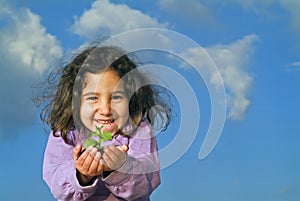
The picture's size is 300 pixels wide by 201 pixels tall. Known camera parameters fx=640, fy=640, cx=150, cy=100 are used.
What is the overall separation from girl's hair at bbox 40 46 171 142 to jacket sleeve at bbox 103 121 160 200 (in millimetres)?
109

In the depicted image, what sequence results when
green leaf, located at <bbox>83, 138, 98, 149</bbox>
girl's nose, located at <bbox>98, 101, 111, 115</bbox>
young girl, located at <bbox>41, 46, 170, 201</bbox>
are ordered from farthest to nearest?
girl's nose, located at <bbox>98, 101, 111, 115</bbox>, young girl, located at <bbox>41, 46, 170, 201</bbox>, green leaf, located at <bbox>83, 138, 98, 149</bbox>

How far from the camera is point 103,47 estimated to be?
275cm

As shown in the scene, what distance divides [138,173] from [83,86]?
445 millimetres

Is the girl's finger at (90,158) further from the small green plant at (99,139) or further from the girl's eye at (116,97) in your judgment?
the girl's eye at (116,97)

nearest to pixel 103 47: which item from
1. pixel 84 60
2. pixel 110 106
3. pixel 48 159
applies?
pixel 84 60

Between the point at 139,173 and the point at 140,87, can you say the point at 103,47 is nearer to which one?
the point at 140,87

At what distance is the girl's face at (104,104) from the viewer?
2.53 m

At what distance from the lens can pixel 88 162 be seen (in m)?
2.26

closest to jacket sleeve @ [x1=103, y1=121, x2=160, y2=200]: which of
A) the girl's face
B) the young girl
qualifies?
the young girl

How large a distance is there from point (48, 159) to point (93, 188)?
0.31 metres

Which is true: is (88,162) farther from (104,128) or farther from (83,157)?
(104,128)

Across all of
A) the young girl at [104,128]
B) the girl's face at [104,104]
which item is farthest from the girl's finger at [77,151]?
the girl's face at [104,104]

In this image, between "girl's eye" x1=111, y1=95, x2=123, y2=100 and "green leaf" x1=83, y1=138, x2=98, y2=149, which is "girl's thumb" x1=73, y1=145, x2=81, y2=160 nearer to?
"green leaf" x1=83, y1=138, x2=98, y2=149

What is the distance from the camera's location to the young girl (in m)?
2.36
